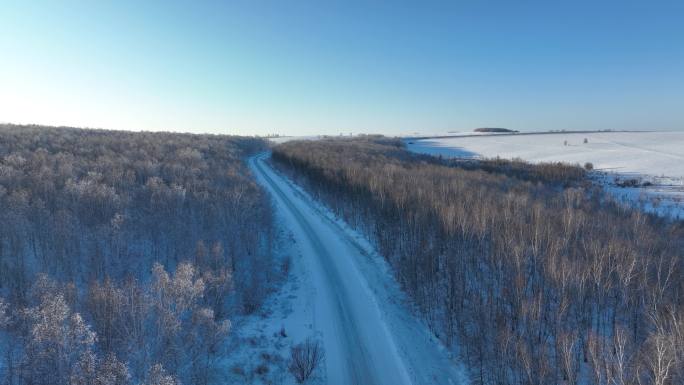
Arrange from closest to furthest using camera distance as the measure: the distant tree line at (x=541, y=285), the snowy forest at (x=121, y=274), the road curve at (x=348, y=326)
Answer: the snowy forest at (x=121, y=274)
the distant tree line at (x=541, y=285)
the road curve at (x=348, y=326)

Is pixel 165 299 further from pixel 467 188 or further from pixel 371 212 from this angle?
pixel 467 188

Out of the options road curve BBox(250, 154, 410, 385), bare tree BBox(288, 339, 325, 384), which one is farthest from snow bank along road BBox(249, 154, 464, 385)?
bare tree BBox(288, 339, 325, 384)

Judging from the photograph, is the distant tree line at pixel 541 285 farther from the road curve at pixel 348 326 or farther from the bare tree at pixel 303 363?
the bare tree at pixel 303 363

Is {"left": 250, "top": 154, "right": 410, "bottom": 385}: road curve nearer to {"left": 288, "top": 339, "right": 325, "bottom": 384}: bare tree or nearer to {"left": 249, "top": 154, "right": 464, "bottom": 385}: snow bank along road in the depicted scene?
{"left": 249, "top": 154, "right": 464, "bottom": 385}: snow bank along road

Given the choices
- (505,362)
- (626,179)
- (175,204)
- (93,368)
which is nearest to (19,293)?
(93,368)

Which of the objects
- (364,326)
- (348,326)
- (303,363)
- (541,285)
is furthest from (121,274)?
(541,285)

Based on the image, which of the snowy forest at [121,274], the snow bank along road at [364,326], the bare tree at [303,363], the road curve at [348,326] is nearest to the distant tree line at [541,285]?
the snow bank along road at [364,326]
